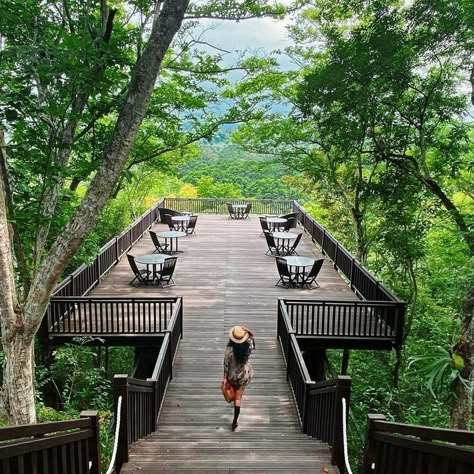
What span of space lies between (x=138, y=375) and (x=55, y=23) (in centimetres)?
637

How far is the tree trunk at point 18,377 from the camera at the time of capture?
5.18m

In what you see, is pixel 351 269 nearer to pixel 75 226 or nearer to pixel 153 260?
pixel 153 260

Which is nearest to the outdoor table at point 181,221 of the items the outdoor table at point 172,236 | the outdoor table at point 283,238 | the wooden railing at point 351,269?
the outdoor table at point 172,236

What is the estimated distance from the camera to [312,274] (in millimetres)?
11359

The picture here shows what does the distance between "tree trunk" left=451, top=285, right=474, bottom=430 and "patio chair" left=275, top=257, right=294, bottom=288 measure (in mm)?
5875

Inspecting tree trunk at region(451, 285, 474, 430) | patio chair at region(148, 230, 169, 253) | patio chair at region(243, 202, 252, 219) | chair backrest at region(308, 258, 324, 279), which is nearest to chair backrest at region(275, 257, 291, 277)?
chair backrest at region(308, 258, 324, 279)

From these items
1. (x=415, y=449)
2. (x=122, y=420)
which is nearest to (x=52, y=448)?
(x=122, y=420)

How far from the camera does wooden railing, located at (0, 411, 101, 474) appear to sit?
2.45 meters

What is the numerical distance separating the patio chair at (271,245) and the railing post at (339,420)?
32.8 ft

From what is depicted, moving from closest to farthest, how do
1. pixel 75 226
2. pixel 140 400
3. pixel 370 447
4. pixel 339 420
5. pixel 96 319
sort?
1. pixel 370 447
2. pixel 339 420
3. pixel 75 226
4. pixel 140 400
5. pixel 96 319

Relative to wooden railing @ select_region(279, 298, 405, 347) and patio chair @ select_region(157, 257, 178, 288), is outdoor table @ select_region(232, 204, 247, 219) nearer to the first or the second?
patio chair @ select_region(157, 257, 178, 288)

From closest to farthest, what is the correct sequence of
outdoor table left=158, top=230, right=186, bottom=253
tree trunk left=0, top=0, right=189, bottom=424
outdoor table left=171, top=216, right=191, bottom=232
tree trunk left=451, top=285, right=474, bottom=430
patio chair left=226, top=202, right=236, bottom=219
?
1. tree trunk left=0, top=0, right=189, bottom=424
2. tree trunk left=451, top=285, right=474, bottom=430
3. outdoor table left=158, top=230, right=186, bottom=253
4. outdoor table left=171, top=216, right=191, bottom=232
5. patio chair left=226, top=202, right=236, bottom=219

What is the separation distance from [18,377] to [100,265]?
6.35 m

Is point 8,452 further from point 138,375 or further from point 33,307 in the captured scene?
point 138,375
